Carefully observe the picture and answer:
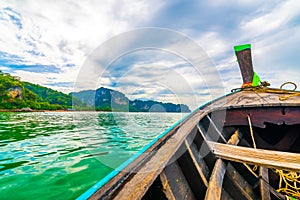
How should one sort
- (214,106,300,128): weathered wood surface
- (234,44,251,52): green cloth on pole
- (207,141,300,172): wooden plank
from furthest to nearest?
(234,44,251,52): green cloth on pole → (214,106,300,128): weathered wood surface → (207,141,300,172): wooden plank

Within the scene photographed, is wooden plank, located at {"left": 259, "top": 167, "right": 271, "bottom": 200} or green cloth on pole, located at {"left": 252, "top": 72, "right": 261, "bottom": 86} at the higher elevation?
green cloth on pole, located at {"left": 252, "top": 72, "right": 261, "bottom": 86}

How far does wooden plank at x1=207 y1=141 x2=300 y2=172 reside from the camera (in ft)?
3.85

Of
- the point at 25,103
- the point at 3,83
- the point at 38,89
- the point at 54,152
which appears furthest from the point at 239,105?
the point at 38,89

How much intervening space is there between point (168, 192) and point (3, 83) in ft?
211

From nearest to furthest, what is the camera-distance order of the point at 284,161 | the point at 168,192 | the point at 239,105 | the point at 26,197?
the point at 168,192, the point at 284,161, the point at 26,197, the point at 239,105

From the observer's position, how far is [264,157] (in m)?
1.33

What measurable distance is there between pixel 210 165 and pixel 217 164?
0.36 meters

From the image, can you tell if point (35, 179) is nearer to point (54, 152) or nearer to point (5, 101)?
point (54, 152)

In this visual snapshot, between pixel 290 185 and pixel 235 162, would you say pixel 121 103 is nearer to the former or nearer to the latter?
pixel 235 162

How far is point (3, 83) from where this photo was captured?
4644 centimetres

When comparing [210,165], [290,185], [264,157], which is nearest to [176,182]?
[210,165]

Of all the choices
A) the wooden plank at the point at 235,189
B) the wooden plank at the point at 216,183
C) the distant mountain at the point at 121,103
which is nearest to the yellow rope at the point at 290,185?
the wooden plank at the point at 235,189

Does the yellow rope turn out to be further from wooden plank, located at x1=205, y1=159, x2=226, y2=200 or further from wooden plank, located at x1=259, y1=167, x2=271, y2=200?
wooden plank, located at x1=205, y1=159, x2=226, y2=200

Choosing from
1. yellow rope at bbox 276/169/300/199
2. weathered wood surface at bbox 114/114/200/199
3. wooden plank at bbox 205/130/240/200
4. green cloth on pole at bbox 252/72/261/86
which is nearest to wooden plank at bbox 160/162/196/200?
weathered wood surface at bbox 114/114/200/199
